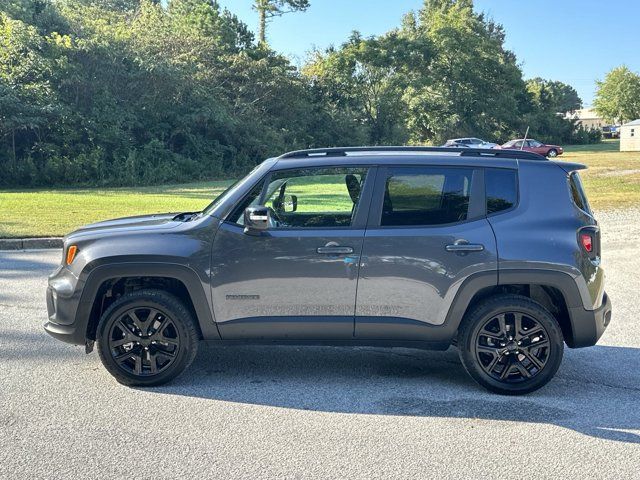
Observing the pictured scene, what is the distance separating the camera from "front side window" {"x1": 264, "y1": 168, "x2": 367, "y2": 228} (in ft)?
16.2

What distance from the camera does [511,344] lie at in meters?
4.81

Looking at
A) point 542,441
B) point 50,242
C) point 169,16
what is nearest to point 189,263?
point 542,441

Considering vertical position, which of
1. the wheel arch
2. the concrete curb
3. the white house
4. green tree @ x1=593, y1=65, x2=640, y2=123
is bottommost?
the concrete curb

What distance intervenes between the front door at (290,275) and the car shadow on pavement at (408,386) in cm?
43

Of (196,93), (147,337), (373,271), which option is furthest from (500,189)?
(196,93)

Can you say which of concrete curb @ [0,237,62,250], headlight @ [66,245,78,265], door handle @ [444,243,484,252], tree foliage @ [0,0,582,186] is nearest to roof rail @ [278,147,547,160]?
door handle @ [444,243,484,252]

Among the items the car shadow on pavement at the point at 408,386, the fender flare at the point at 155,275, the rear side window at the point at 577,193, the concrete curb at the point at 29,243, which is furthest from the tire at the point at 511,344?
the concrete curb at the point at 29,243

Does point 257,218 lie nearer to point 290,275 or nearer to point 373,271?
point 290,275

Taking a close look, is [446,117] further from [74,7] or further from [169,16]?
[74,7]

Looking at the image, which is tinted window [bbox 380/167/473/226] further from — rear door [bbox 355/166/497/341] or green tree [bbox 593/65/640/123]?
green tree [bbox 593/65/640/123]

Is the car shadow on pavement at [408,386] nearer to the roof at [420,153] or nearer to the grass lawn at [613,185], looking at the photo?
the roof at [420,153]

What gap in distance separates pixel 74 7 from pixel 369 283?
44.3 metres

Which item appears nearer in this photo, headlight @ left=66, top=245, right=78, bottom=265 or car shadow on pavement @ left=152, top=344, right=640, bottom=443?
car shadow on pavement @ left=152, top=344, right=640, bottom=443

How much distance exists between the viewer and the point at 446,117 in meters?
62.0
